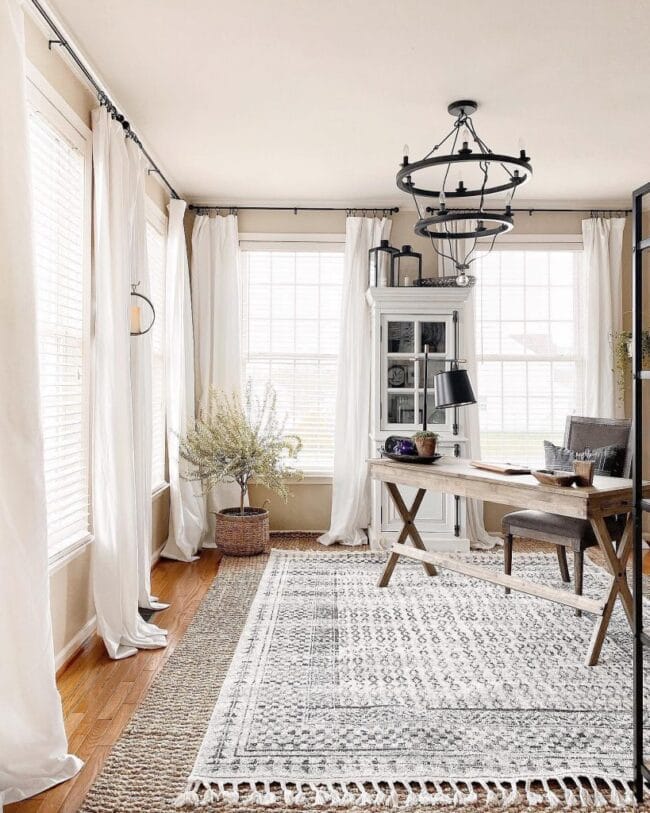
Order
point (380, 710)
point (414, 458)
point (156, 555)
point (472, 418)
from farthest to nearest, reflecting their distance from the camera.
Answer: point (472, 418), point (156, 555), point (414, 458), point (380, 710)

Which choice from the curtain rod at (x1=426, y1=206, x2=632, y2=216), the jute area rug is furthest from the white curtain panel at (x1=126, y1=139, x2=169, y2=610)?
the curtain rod at (x1=426, y1=206, x2=632, y2=216)

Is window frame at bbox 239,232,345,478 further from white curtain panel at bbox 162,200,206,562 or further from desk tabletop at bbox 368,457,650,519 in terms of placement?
desk tabletop at bbox 368,457,650,519

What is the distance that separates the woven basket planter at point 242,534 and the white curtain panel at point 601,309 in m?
2.69

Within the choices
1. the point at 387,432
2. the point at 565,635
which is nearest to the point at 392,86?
the point at 387,432

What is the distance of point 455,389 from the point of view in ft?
11.8

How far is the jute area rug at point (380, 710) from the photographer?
2.02 metres

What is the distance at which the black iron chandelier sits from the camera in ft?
9.57

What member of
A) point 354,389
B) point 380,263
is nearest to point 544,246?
A: point 380,263

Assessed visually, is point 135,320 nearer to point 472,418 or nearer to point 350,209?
point 350,209

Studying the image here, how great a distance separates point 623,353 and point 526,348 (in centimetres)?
72

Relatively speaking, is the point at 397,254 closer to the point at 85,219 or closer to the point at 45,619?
the point at 85,219

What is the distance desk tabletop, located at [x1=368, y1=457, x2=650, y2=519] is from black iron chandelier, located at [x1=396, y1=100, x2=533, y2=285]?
1014 millimetres

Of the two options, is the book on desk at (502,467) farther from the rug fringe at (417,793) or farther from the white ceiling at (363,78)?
the white ceiling at (363,78)

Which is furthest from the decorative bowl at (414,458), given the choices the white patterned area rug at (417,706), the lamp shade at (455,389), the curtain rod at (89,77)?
the curtain rod at (89,77)
